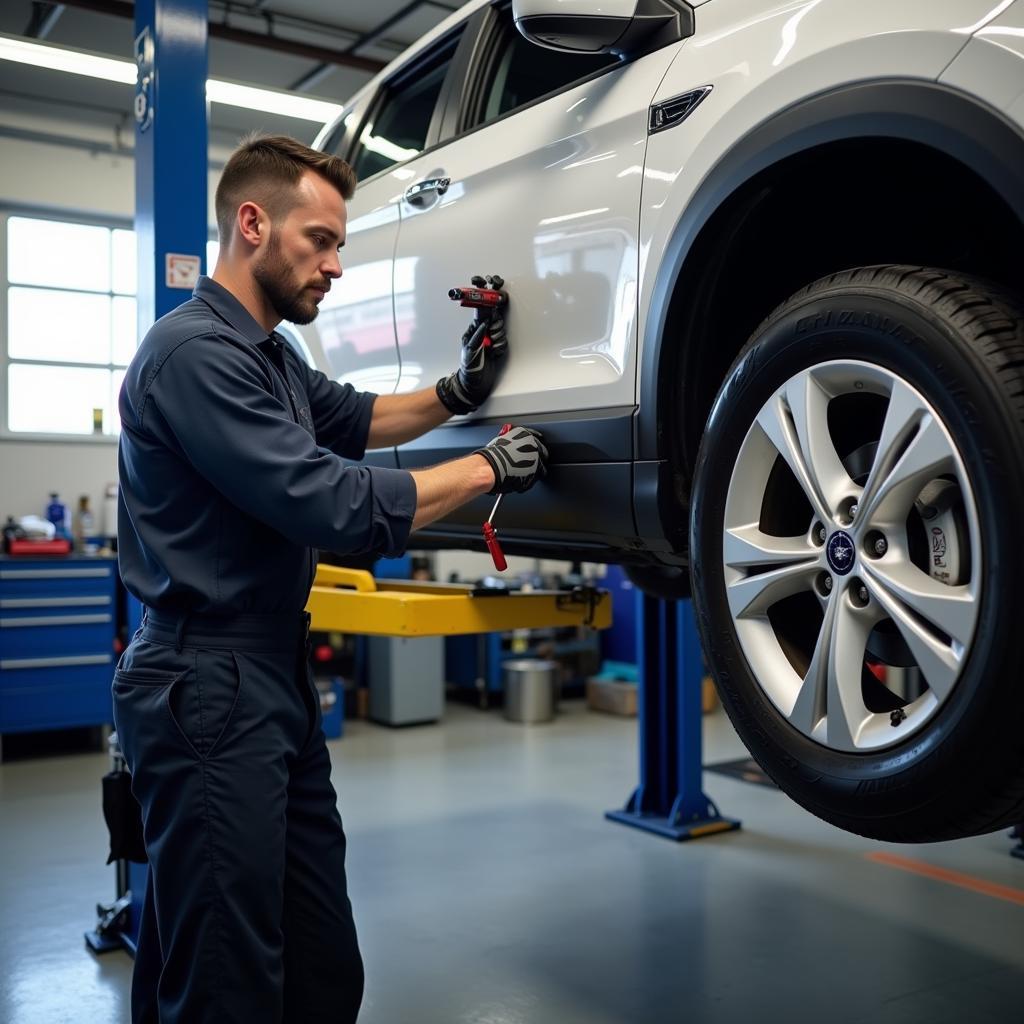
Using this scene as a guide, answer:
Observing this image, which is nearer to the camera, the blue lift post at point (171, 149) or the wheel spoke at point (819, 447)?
the wheel spoke at point (819, 447)

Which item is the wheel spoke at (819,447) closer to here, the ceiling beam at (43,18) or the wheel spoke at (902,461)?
the wheel spoke at (902,461)

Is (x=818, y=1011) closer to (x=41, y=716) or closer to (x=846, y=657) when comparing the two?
(x=846, y=657)

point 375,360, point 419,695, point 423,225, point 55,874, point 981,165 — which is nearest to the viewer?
point 981,165

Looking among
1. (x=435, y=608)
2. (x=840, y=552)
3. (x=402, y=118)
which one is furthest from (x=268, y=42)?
(x=840, y=552)

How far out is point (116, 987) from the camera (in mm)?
2820

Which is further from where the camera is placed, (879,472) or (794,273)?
(794,273)

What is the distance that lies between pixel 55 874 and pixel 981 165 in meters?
3.71

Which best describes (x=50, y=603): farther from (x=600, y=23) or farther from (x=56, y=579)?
(x=600, y=23)

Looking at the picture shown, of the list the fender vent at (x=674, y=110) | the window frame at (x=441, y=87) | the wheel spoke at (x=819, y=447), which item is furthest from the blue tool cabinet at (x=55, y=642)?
the wheel spoke at (x=819, y=447)

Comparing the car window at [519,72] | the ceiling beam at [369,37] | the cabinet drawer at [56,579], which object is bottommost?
the cabinet drawer at [56,579]

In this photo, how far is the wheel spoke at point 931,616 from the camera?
1144mm

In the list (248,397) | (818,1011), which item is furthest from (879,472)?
(818,1011)

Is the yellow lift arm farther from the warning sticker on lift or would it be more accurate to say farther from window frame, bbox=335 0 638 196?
window frame, bbox=335 0 638 196

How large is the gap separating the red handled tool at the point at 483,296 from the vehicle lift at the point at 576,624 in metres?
0.93
